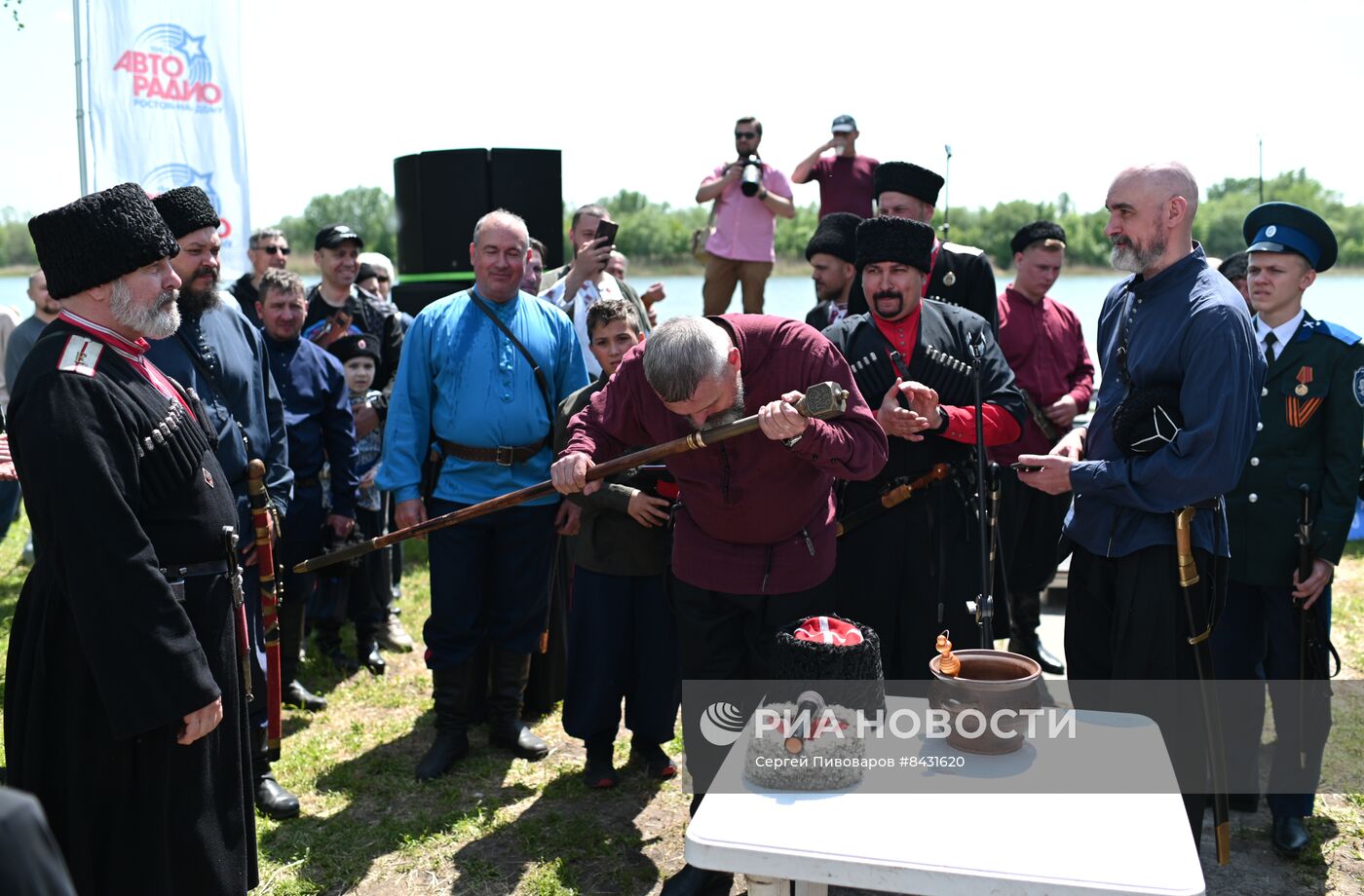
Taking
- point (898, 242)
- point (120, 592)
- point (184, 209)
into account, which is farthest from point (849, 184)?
point (120, 592)

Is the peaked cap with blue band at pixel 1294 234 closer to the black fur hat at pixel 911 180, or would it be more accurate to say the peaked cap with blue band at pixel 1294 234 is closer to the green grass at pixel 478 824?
the black fur hat at pixel 911 180

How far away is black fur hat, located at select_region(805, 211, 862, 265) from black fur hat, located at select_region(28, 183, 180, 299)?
3711 millimetres

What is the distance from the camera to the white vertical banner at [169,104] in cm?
659

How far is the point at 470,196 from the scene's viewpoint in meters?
7.89

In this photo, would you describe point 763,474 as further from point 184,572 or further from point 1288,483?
point 1288,483

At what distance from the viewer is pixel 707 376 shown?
303cm

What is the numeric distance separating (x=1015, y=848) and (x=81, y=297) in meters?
2.38

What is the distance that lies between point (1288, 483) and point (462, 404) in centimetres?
302

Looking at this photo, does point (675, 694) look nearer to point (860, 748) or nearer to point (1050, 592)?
point (860, 748)

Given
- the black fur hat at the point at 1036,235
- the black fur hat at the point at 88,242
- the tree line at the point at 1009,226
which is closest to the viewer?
the black fur hat at the point at 88,242

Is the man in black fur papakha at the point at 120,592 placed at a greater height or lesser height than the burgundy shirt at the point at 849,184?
lesser

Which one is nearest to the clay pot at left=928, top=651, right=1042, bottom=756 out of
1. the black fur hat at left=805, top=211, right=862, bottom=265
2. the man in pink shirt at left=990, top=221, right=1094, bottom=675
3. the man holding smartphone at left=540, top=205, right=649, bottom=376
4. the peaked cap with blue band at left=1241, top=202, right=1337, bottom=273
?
the peaked cap with blue band at left=1241, top=202, right=1337, bottom=273

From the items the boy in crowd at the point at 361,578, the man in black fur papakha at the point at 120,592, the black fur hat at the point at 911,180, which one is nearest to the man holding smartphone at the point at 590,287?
the boy in crowd at the point at 361,578

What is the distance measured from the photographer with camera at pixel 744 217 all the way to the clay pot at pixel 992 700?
5.98m
